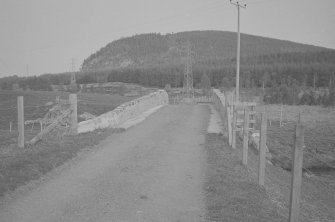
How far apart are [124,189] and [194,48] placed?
16312cm

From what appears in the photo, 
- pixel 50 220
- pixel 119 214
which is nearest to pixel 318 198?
pixel 119 214

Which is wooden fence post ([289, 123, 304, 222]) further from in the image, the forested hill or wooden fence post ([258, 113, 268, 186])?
the forested hill

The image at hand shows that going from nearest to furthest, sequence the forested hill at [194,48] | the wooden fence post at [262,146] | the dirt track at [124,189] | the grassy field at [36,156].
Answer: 1. the dirt track at [124,189]
2. the grassy field at [36,156]
3. the wooden fence post at [262,146]
4. the forested hill at [194,48]

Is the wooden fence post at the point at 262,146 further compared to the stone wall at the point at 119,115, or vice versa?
the stone wall at the point at 119,115

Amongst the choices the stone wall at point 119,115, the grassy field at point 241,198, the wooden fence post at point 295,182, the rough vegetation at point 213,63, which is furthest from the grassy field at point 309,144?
the rough vegetation at point 213,63

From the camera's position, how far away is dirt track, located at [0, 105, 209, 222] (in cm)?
650

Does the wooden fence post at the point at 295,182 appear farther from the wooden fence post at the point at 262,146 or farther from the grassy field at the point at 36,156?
the grassy field at the point at 36,156

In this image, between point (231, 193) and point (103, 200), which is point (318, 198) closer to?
point (231, 193)

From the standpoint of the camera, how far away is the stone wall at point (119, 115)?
49.7 feet

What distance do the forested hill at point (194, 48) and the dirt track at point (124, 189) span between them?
140 meters

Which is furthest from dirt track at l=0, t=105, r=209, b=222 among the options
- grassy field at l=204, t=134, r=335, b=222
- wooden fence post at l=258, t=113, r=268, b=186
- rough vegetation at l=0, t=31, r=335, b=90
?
rough vegetation at l=0, t=31, r=335, b=90

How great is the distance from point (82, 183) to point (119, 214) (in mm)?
2058

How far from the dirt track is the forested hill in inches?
5499

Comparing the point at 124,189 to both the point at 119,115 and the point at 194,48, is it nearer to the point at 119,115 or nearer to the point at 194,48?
the point at 119,115
